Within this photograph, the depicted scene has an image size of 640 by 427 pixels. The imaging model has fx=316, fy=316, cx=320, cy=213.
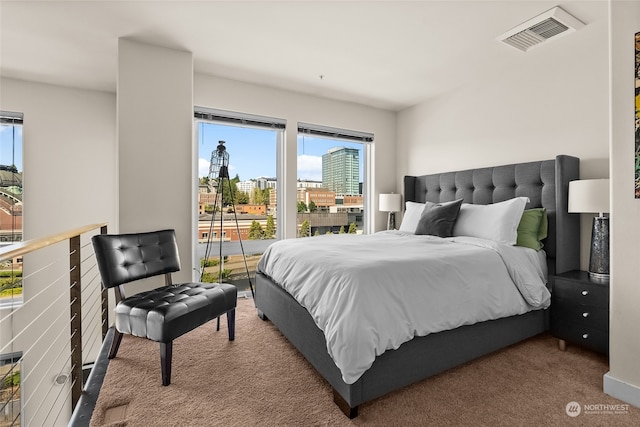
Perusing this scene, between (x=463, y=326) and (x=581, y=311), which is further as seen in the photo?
(x=581, y=311)

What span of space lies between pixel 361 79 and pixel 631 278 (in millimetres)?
2868

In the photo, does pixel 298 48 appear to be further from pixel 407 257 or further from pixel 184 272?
pixel 184 272

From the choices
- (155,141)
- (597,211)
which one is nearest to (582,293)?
(597,211)

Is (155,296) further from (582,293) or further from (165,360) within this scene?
(582,293)

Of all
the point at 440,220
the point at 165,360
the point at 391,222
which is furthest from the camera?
the point at 391,222

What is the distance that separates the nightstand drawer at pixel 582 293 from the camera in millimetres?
2084

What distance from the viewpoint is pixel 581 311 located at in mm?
Answer: 2191

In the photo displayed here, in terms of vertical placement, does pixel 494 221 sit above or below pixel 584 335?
above

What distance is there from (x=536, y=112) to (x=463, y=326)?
2.27 metres

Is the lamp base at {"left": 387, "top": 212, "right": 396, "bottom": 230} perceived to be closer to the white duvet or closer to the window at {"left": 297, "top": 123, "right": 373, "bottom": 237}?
the window at {"left": 297, "top": 123, "right": 373, "bottom": 237}

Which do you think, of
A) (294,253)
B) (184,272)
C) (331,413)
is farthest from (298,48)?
(331,413)

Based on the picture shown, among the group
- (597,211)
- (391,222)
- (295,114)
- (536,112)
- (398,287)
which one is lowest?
(398,287)

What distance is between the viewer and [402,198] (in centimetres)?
442

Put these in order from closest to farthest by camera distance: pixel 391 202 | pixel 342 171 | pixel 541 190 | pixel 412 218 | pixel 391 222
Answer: pixel 541 190
pixel 412 218
pixel 391 202
pixel 391 222
pixel 342 171
